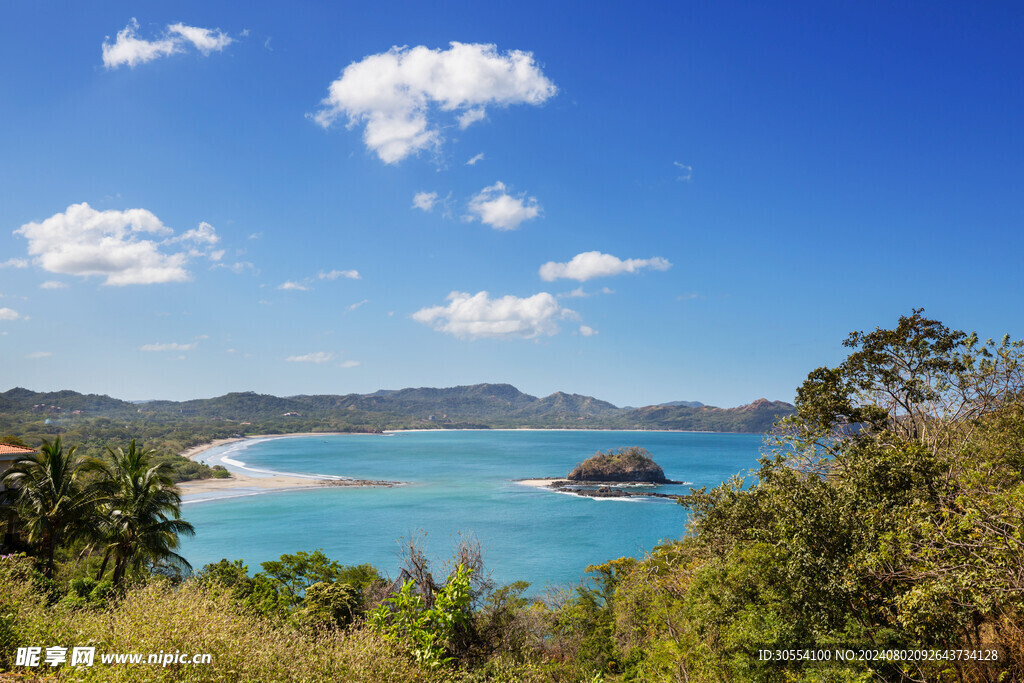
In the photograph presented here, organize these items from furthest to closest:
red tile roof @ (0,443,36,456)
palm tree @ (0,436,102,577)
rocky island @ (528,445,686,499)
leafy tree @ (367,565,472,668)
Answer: rocky island @ (528,445,686,499), red tile roof @ (0,443,36,456), palm tree @ (0,436,102,577), leafy tree @ (367,565,472,668)

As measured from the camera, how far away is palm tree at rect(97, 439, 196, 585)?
19047 mm

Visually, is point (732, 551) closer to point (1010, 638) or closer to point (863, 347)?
point (1010, 638)

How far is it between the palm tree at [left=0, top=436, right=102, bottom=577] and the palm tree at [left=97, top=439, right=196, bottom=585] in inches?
24.8

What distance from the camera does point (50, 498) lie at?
730 inches

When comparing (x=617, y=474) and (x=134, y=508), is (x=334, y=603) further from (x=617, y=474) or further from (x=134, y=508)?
(x=617, y=474)

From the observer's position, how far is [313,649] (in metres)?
7.38

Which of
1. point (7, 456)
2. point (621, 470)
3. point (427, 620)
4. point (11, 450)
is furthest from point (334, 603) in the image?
point (621, 470)

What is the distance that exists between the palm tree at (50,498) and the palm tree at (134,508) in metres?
0.63

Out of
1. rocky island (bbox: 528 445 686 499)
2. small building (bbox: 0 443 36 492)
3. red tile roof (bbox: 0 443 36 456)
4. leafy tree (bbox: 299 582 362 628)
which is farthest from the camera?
rocky island (bbox: 528 445 686 499)

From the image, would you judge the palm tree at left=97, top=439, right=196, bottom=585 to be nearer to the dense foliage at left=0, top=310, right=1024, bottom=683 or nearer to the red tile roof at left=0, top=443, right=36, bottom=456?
the dense foliage at left=0, top=310, right=1024, bottom=683

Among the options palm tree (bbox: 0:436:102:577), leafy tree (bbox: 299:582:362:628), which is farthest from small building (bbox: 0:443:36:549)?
leafy tree (bbox: 299:582:362:628)

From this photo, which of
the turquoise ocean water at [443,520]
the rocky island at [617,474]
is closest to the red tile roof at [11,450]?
the turquoise ocean water at [443,520]

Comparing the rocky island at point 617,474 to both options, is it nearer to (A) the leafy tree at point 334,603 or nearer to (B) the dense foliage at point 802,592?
(A) the leafy tree at point 334,603

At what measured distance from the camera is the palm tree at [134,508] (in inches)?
750
